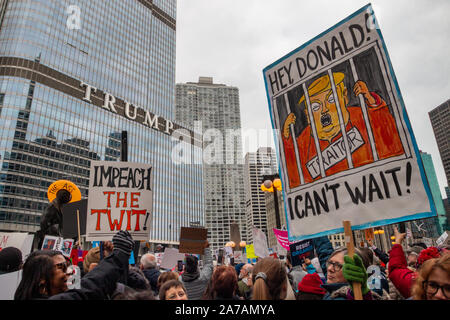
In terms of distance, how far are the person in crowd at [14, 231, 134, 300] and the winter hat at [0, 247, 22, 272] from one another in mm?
1540

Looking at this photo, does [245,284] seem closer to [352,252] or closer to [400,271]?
[400,271]

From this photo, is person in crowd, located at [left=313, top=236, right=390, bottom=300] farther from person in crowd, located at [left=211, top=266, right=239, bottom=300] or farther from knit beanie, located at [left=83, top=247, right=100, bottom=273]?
knit beanie, located at [left=83, top=247, right=100, bottom=273]

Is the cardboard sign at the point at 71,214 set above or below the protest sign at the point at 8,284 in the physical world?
above

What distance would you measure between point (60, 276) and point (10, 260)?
1.76 metres

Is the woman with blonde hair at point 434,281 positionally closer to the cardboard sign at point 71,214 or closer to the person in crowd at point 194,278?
the person in crowd at point 194,278

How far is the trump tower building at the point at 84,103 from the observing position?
6900cm

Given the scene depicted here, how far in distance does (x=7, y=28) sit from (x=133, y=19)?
42355 millimetres

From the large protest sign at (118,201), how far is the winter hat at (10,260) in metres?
1.20

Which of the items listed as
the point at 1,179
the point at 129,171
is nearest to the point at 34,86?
the point at 1,179

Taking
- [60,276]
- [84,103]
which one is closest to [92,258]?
[60,276]

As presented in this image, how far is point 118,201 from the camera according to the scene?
562cm

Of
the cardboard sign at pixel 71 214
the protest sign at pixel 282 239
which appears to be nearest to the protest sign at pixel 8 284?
the cardboard sign at pixel 71 214

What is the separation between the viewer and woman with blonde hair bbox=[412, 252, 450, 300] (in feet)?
7.49
